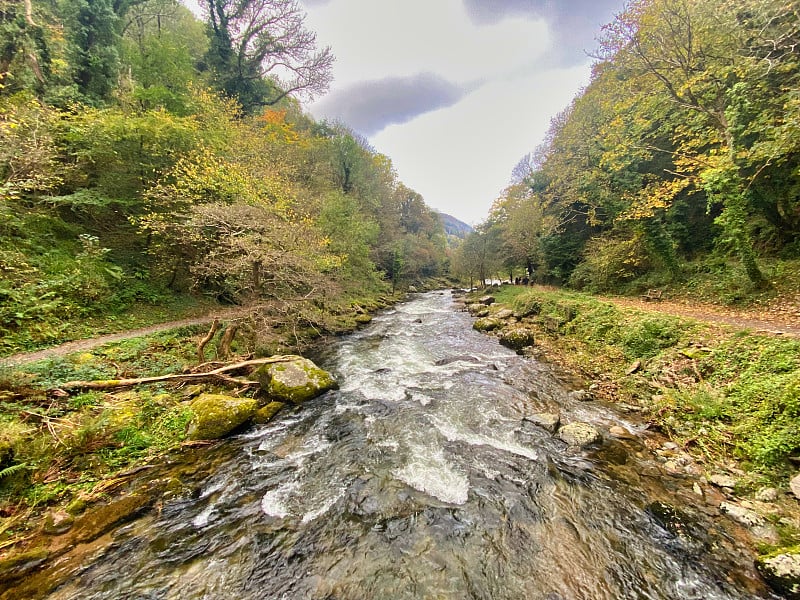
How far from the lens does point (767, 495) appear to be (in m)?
4.11

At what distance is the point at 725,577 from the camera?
336cm

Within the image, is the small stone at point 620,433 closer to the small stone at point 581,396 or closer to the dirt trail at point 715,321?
the small stone at point 581,396

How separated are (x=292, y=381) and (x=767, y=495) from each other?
944 cm

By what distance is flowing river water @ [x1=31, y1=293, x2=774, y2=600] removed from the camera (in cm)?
343

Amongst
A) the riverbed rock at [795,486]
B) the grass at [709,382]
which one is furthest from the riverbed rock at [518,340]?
the riverbed rock at [795,486]

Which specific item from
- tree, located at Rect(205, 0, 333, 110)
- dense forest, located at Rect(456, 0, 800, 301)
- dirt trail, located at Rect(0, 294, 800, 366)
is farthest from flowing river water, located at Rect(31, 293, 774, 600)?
tree, located at Rect(205, 0, 333, 110)

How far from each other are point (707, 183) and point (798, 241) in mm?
4339

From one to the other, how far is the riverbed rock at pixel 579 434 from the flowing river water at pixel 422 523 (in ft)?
0.88

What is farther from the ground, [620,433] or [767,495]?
[767,495]

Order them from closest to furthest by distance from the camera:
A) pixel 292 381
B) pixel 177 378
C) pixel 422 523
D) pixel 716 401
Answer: pixel 422 523
pixel 716 401
pixel 177 378
pixel 292 381

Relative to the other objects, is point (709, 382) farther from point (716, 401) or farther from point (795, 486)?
point (795, 486)

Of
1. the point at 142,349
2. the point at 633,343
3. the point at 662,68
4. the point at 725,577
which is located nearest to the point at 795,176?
the point at 662,68

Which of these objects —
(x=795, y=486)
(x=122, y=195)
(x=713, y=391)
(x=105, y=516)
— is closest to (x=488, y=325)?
(x=713, y=391)

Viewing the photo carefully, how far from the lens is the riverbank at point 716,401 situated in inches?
164
